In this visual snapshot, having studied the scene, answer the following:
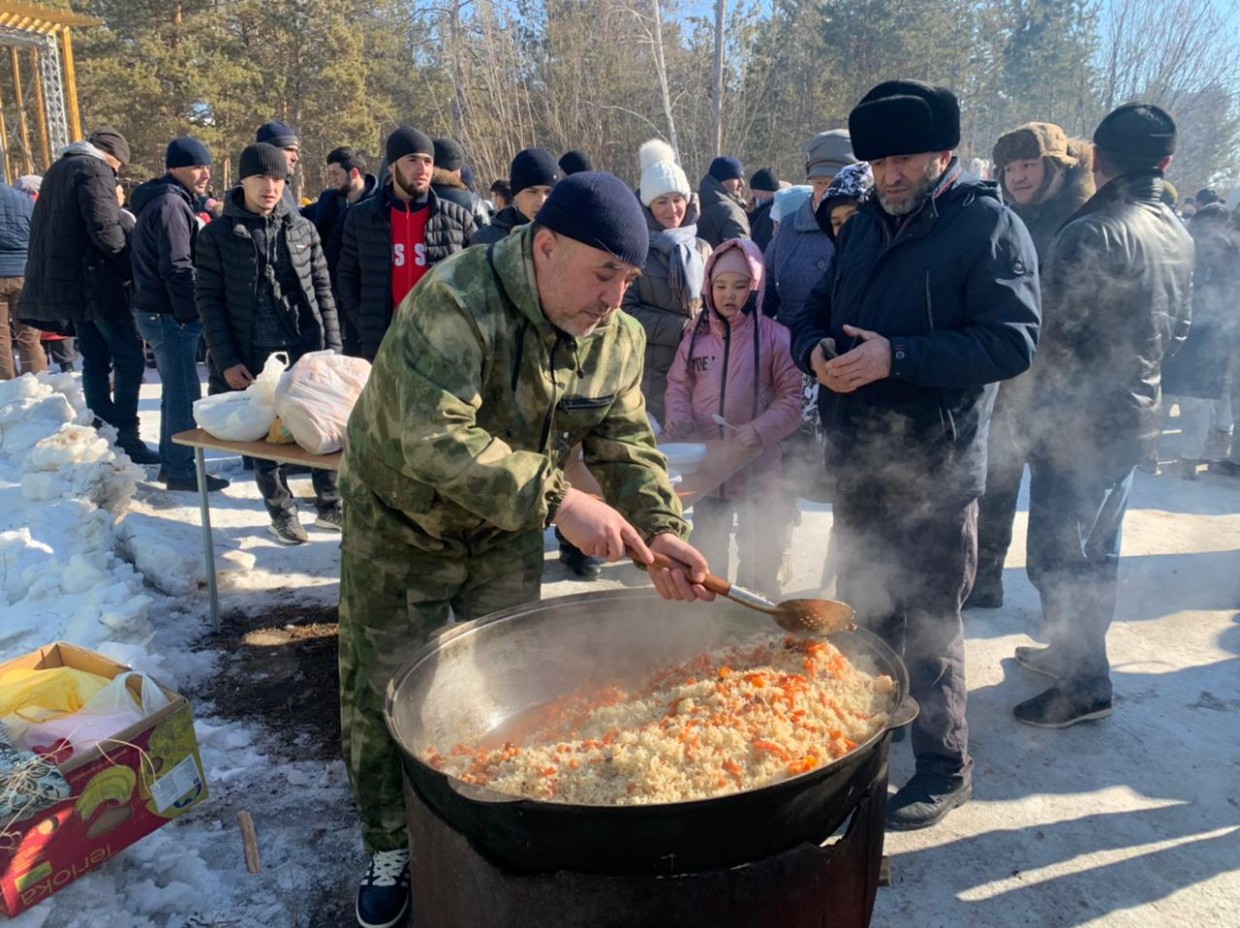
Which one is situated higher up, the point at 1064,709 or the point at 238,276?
the point at 238,276

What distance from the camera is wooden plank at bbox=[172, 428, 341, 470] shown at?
3.80 meters

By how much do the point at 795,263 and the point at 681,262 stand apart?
1.99 feet

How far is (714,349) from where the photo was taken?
4.26m

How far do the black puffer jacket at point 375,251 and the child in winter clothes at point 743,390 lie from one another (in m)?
2.06

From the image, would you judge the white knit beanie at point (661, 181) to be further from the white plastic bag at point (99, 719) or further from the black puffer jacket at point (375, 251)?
the white plastic bag at point (99, 719)

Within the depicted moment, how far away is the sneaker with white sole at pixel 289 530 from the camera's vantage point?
5.24m

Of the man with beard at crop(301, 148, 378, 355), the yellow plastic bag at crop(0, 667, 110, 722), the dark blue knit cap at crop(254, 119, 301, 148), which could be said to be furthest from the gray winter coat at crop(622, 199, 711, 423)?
the dark blue knit cap at crop(254, 119, 301, 148)

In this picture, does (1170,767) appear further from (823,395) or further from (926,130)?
(926,130)

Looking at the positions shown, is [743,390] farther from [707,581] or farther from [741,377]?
[707,581]

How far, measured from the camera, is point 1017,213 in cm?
481

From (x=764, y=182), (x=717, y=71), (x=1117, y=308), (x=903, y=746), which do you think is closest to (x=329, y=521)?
(x=903, y=746)

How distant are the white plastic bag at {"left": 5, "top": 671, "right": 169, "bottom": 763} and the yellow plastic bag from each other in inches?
1.8

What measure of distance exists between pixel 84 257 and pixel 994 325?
249 inches

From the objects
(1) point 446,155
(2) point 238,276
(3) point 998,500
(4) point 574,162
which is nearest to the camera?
(3) point 998,500
